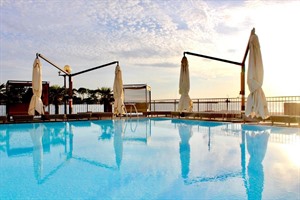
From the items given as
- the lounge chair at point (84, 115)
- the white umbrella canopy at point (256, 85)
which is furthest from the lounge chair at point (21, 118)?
the white umbrella canopy at point (256, 85)

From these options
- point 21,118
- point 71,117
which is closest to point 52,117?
point 71,117

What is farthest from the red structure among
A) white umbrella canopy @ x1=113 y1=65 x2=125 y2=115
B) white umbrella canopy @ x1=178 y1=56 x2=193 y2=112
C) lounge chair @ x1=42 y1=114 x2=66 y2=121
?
white umbrella canopy @ x1=178 y1=56 x2=193 y2=112

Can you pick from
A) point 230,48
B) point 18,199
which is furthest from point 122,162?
point 230,48

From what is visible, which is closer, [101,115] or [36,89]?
[36,89]

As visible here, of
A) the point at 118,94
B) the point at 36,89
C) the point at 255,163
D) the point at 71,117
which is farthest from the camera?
the point at 118,94

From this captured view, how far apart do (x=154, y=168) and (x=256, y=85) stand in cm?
473

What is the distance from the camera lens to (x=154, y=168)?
4.31 m

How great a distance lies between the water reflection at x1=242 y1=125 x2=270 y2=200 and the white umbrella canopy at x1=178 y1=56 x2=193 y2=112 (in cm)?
318

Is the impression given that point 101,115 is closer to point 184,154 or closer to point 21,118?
point 21,118

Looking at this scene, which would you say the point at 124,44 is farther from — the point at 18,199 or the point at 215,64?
the point at 18,199

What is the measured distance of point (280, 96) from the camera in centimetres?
1201

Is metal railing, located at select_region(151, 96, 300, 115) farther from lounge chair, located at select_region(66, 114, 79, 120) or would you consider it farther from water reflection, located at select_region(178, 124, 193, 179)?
lounge chair, located at select_region(66, 114, 79, 120)

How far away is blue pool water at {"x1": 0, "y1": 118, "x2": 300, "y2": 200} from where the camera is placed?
3.24 metres

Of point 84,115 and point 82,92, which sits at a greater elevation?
point 82,92
